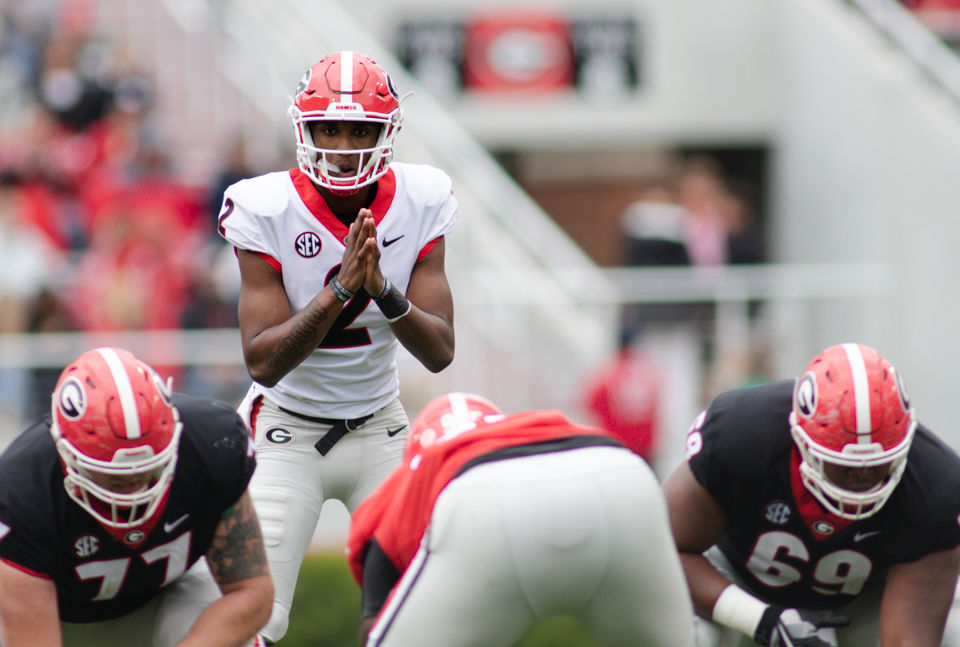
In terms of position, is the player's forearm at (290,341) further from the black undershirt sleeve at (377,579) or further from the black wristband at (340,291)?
the black undershirt sleeve at (377,579)

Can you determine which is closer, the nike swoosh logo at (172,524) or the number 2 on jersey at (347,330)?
the nike swoosh logo at (172,524)

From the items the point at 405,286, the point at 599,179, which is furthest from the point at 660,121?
the point at 405,286

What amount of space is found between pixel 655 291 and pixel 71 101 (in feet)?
15.7

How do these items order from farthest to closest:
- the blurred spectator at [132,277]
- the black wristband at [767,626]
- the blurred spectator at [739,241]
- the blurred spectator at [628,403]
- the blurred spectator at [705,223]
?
the blurred spectator at [739,241] < the blurred spectator at [705,223] < the blurred spectator at [132,277] < the blurred spectator at [628,403] < the black wristband at [767,626]

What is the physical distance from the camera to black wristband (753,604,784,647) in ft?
13.6

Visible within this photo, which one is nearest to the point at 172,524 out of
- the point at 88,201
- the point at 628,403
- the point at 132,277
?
the point at 628,403

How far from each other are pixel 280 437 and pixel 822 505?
1702 millimetres

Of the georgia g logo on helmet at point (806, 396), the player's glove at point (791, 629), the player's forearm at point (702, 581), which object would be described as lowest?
the player's glove at point (791, 629)

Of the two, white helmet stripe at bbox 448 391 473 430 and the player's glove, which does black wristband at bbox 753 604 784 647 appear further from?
white helmet stripe at bbox 448 391 473 430

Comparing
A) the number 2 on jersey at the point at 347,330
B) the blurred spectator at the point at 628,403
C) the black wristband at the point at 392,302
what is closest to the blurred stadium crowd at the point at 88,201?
the blurred spectator at the point at 628,403

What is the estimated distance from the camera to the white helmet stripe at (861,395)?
379 cm

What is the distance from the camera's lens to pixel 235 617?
12.8 ft

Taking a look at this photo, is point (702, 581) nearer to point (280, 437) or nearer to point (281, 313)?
point (280, 437)

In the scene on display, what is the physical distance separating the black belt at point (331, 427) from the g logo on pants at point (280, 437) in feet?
0.21
